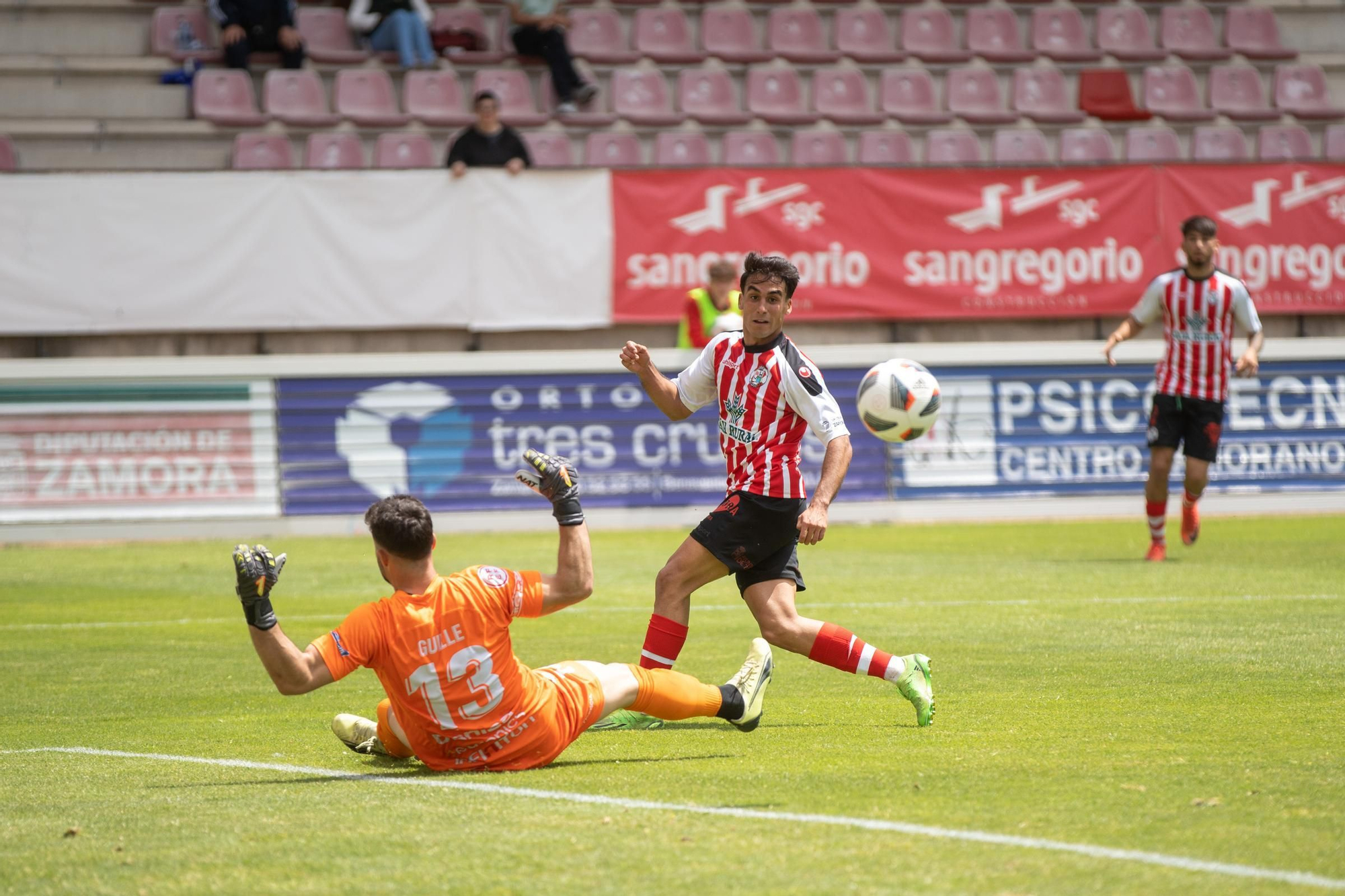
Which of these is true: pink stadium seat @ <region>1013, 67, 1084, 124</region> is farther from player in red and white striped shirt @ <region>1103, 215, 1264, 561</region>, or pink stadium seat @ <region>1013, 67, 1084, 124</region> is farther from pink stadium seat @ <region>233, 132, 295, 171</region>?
pink stadium seat @ <region>233, 132, 295, 171</region>

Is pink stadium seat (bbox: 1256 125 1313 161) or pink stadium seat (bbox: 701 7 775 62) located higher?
pink stadium seat (bbox: 701 7 775 62)

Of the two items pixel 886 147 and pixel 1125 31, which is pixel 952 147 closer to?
pixel 886 147

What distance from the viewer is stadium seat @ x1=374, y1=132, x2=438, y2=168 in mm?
19016

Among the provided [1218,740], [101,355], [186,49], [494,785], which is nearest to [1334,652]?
[1218,740]

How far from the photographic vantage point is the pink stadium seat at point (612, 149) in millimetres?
19562

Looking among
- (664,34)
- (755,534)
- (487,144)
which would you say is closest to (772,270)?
(755,534)

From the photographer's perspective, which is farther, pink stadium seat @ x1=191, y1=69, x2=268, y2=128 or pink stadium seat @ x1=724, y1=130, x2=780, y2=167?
pink stadium seat @ x1=724, y1=130, x2=780, y2=167

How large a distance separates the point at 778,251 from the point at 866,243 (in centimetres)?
109

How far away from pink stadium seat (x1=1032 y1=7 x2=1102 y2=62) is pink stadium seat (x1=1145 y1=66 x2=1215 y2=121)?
2.70ft

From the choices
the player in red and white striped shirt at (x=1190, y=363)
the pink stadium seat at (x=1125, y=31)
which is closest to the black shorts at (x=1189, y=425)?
the player in red and white striped shirt at (x=1190, y=363)

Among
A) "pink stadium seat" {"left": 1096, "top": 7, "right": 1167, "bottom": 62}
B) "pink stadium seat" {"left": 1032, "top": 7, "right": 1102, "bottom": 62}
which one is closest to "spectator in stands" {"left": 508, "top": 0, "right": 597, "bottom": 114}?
"pink stadium seat" {"left": 1032, "top": 7, "right": 1102, "bottom": 62}

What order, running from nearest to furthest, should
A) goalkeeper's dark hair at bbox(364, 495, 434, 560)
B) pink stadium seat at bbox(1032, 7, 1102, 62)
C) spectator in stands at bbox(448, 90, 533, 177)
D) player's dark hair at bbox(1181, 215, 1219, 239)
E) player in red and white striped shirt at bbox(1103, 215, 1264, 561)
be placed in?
goalkeeper's dark hair at bbox(364, 495, 434, 560)
player's dark hair at bbox(1181, 215, 1219, 239)
player in red and white striped shirt at bbox(1103, 215, 1264, 561)
spectator in stands at bbox(448, 90, 533, 177)
pink stadium seat at bbox(1032, 7, 1102, 62)

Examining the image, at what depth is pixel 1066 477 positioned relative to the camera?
58.1 ft

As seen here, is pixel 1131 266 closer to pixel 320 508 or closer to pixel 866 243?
pixel 866 243
